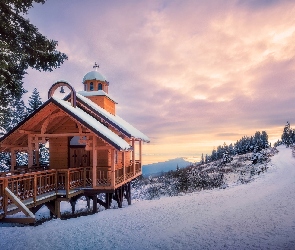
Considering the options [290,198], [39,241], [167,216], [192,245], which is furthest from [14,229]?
[290,198]

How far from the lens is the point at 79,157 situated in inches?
642

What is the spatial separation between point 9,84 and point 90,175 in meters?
6.79

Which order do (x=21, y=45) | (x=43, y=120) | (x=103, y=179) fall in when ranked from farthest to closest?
(x=43, y=120), (x=103, y=179), (x=21, y=45)

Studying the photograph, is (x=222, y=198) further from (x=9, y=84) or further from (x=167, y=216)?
(x=9, y=84)

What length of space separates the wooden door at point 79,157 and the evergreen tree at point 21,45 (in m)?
5.18

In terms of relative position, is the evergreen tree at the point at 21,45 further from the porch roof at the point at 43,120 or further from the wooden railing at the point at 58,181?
the wooden railing at the point at 58,181

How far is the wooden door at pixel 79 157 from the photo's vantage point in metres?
16.2

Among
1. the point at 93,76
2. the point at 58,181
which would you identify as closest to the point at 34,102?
the point at 93,76

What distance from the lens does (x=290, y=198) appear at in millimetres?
12125

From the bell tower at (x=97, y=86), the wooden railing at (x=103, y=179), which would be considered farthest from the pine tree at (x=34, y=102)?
the wooden railing at (x=103, y=179)

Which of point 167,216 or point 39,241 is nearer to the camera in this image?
point 39,241

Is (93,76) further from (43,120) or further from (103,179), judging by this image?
(103,179)

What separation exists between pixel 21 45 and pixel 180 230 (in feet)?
38.6

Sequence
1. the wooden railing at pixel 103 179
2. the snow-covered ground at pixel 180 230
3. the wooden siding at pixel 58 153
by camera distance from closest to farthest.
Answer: the snow-covered ground at pixel 180 230 → the wooden railing at pixel 103 179 → the wooden siding at pixel 58 153
